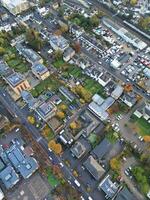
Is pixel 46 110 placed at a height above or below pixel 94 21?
below

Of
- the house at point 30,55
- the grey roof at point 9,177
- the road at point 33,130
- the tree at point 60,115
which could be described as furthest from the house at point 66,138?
the house at point 30,55

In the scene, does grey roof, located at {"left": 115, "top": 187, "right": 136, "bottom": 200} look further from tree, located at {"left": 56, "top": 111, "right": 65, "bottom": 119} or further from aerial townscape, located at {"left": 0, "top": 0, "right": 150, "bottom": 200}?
tree, located at {"left": 56, "top": 111, "right": 65, "bottom": 119}

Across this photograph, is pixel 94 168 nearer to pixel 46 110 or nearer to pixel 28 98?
pixel 46 110

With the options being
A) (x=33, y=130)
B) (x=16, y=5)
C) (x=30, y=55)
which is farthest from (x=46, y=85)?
(x=16, y=5)

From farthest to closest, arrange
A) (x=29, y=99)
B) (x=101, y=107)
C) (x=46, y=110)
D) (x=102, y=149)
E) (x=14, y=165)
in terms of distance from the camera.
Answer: (x=29, y=99)
(x=101, y=107)
(x=46, y=110)
(x=102, y=149)
(x=14, y=165)

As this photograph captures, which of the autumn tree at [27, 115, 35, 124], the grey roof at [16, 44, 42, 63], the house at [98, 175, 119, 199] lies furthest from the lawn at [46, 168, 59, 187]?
the grey roof at [16, 44, 42, 63]
